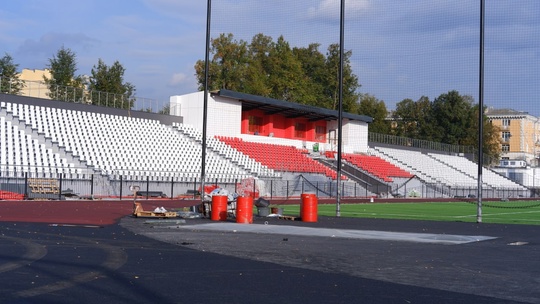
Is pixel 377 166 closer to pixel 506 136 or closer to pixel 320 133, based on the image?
pixel 320 133

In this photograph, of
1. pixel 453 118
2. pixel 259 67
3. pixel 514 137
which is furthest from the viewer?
pixel 514 137

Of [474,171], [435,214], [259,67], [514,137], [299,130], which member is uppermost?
[259,67]

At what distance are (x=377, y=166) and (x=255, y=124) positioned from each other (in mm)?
13258

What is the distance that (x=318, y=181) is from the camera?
57188mm

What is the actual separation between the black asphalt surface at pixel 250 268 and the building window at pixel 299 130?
168 feet

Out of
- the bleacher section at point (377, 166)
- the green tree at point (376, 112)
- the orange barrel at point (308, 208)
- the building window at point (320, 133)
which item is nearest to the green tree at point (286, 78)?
the green tree at point (376, 112)

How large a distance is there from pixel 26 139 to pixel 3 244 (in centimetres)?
2919

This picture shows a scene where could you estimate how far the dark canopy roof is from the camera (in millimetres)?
59475

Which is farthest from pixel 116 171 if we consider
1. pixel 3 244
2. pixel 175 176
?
pixel 3 244

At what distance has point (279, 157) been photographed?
60.3 m

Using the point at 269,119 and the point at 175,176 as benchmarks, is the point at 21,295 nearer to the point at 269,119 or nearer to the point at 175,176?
the point at 175,176

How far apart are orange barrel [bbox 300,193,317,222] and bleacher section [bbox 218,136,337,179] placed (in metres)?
30.8

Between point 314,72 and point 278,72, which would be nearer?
point 278,72

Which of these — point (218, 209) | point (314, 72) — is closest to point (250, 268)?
point (218, 209)
